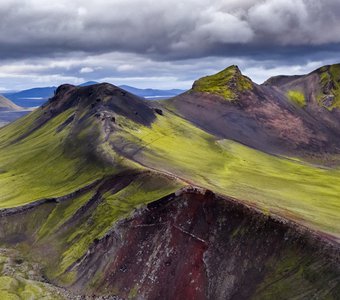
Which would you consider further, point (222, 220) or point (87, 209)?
point (87, 209)

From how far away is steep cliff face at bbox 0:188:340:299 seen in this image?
110 meters

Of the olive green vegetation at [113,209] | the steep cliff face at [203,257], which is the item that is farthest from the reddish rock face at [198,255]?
the olive green vegetation at [113,209]

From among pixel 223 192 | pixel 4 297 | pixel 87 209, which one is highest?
pixel 223 192

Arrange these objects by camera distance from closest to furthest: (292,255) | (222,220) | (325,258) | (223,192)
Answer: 1. (325,258)
2. (292,255)
3. (222,220)
4. (223,192)

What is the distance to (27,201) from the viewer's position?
647ft

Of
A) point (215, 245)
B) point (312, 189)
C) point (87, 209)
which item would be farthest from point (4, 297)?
point (312, 189)

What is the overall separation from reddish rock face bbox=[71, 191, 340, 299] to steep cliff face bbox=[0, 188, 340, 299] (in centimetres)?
22

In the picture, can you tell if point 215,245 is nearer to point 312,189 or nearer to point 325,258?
point 325,258

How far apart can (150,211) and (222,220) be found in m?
24.3

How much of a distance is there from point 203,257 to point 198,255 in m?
1.66

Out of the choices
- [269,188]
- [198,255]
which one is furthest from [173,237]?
[269,188]

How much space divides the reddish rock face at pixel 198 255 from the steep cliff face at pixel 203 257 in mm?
220

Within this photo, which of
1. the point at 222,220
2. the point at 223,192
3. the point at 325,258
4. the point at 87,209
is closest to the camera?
the point at 325,258

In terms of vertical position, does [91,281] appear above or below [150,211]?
below
